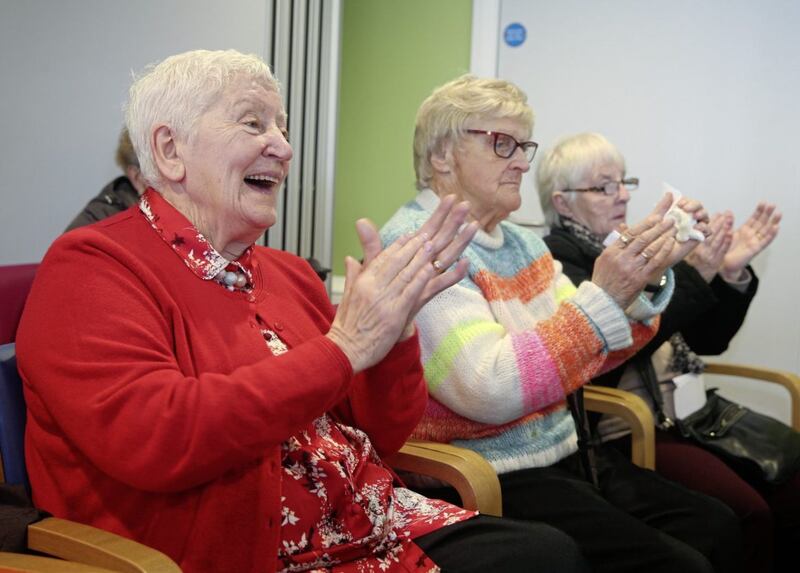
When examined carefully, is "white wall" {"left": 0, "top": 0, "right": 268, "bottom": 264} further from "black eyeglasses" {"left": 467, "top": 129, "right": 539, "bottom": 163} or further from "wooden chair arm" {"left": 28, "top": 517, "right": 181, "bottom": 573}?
"wooden chair arm" {"left": 28, "top": 517, "right": 181, "bottom": 573}

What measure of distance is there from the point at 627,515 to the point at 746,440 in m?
0.73

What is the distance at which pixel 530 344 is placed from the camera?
1.78 metres

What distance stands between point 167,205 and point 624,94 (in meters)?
2.48

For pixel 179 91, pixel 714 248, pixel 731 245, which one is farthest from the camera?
pixel 731 245

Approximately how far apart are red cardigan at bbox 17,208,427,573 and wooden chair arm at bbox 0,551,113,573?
0.40 feet

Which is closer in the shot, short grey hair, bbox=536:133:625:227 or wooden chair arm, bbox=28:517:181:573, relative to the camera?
wooden chair arm, bbox=28:517:181:573

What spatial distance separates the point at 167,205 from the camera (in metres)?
1.38

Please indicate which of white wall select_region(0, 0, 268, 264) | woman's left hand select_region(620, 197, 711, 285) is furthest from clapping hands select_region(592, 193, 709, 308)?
white wall select_region(0, 0, 268, 264)

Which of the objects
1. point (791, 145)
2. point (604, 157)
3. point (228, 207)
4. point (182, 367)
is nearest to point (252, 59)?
point (228, 207)

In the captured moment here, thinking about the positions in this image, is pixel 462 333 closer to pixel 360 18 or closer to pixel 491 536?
pixel 491 536

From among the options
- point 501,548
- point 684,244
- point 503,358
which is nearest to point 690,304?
point 684,244

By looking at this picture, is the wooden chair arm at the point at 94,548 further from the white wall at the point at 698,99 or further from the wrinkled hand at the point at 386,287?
the white wall at the point at 698,99

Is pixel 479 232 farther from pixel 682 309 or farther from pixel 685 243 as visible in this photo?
pixel 682 309

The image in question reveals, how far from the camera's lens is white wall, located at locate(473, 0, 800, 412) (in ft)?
10.7
